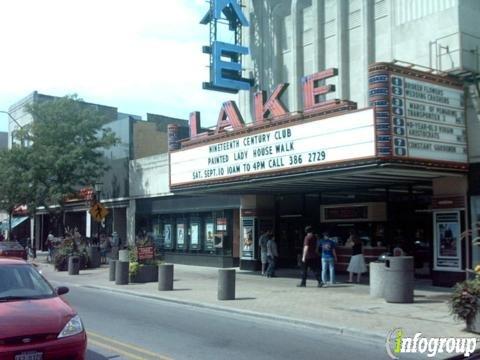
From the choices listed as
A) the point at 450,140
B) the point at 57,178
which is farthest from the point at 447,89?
the point at 57,178

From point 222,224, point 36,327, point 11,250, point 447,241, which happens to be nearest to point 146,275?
point 222,224

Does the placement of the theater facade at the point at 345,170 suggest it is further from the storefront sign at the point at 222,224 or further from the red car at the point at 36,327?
the red car at the point at 36,327

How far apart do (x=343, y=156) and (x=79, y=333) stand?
397 inches

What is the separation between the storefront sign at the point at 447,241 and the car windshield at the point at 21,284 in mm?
12270

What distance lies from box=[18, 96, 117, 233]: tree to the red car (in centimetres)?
2408

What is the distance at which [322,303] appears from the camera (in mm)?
14391

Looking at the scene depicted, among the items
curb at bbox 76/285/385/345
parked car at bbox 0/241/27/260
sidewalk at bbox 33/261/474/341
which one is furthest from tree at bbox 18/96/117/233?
curb at bbox 76/285/385/345

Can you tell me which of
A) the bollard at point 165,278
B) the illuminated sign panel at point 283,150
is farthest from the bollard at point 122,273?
the illuminated sign panel at point 283,150

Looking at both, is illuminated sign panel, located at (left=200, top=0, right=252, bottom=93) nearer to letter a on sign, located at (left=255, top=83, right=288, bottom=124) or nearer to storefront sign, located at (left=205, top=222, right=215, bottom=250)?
letter a on sign, located at (left=255, top=83, right=288, bottom=124)

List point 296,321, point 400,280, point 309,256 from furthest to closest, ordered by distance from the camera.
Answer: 1. point 309,256
2. point 400,280
3. point 296,321

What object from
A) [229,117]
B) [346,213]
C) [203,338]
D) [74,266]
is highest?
[229,117]

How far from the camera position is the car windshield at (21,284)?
768cm

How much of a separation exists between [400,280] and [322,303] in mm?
1924

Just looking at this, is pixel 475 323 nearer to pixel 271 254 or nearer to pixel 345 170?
pixel 345 170
